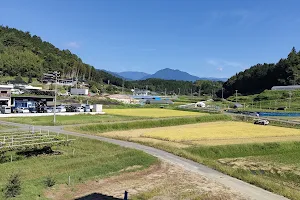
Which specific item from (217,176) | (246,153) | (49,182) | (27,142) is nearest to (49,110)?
(27,142)

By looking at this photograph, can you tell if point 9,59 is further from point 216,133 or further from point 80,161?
point 80,161

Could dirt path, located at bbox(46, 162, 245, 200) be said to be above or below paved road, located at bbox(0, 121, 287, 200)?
below

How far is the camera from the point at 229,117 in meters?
60.6

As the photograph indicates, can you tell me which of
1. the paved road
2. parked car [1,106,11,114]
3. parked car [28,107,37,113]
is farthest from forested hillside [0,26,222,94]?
Result: the paved road

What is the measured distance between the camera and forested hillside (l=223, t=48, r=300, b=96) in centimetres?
13025

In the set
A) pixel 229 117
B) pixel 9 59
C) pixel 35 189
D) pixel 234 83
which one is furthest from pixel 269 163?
pixel 234 83

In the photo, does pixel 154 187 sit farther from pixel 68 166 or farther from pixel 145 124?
pixel 145 124

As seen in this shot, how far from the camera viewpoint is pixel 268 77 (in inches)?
5679

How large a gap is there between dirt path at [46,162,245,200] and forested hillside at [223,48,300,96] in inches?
4901

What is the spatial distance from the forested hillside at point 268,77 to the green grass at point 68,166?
122m

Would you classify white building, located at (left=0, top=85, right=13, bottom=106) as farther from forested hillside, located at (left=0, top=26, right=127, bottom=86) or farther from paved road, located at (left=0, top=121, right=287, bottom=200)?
forested hillside, located at (left=0, top=26, right=127, bottom=86)

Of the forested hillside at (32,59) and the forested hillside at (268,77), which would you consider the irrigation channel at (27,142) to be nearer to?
the forested hillside at (32,59)

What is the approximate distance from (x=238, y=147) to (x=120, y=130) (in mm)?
16055

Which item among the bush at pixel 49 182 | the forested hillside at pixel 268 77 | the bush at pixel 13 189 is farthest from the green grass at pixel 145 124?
the forested hillside at pixel 268 77
